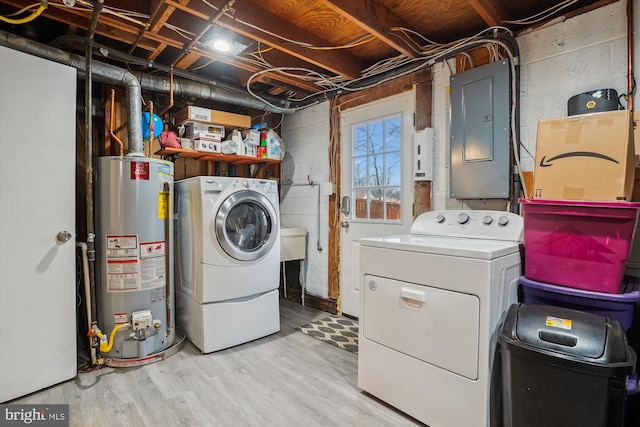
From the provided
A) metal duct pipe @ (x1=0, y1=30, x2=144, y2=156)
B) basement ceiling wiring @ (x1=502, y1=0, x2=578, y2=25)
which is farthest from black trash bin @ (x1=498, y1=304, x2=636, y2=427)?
metal duct pipe @ (x1=0, y1=30, x2=144, y2=156)

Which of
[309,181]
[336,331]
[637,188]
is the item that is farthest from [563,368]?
[309,181]

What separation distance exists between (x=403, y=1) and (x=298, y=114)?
5.95 ft

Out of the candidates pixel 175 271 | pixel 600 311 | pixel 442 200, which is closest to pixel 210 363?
pixel 175 271

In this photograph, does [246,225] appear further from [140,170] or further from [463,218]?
[463,218]

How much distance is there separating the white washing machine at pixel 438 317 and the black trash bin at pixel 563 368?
12 cm

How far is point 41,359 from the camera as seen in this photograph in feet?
5.94

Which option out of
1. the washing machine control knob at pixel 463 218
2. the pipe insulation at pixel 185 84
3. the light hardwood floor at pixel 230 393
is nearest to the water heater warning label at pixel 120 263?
the light hardwood floor at pixel 230 393

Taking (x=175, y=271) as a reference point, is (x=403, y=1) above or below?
above

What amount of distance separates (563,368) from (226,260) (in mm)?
2003

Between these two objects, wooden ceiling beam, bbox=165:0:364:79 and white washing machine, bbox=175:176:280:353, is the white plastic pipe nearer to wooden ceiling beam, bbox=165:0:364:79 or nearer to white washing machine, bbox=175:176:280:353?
white washing machine, bbox=175:176:280:353

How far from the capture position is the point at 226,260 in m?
2.38

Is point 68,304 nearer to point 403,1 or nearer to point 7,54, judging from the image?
point 7,54

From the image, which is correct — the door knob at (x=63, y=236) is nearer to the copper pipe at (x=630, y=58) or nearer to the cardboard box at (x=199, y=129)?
the cardboard box at (x=199, y=129)

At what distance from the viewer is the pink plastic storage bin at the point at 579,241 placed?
128 cm
